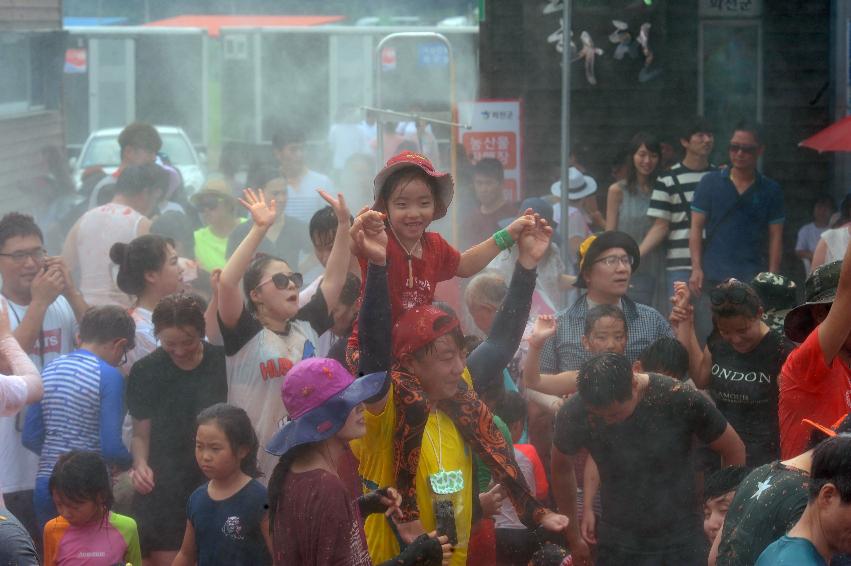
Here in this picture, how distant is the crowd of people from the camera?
322 cm

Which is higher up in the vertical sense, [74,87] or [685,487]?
[74,87]

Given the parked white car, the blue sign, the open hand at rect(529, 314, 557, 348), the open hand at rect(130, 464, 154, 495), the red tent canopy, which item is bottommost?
the open hand at rect(130, 464, 154, 495)

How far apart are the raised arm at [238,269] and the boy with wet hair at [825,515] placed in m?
2.29

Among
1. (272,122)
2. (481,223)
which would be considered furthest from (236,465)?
(272,122)

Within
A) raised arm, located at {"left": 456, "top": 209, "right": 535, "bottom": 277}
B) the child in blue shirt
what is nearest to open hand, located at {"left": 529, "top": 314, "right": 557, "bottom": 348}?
raised arm, located at {"left": 456, "top": 209, "right": 535, "bottom": 277}

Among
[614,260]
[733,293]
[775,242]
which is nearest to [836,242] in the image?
[775,242]

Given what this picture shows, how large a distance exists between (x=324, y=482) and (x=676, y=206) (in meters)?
4.33

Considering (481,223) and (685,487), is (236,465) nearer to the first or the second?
(685,487)

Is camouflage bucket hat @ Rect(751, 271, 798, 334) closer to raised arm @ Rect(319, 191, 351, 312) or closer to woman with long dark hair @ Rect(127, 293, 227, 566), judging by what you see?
raised arm @ Rect(319, 191, 351, 312)

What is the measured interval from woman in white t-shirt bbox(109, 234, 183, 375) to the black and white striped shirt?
308 centimetres

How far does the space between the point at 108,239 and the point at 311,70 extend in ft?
29.0

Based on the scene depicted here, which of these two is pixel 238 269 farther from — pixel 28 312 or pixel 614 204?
pixel 614 204

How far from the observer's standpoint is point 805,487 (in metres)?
2.82

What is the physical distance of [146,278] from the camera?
5.14m
